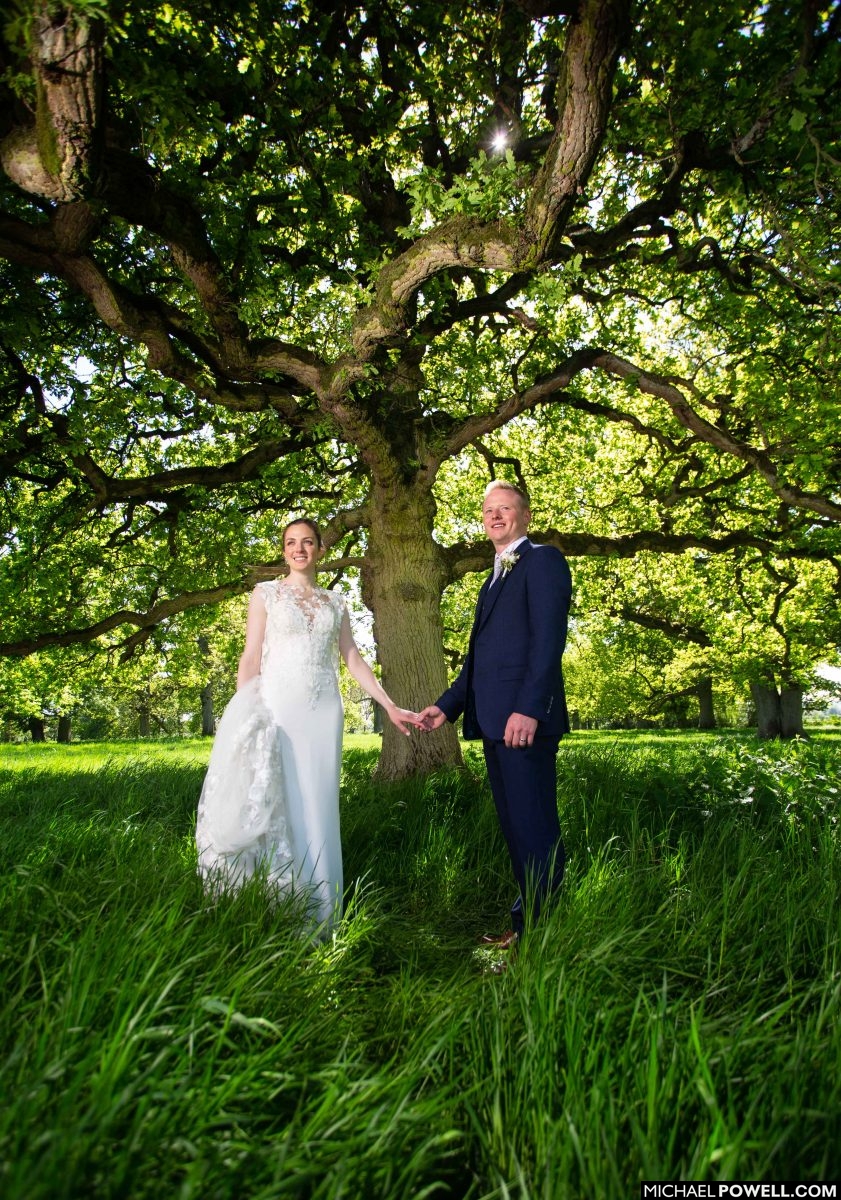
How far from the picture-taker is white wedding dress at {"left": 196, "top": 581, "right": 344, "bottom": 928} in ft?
13.5

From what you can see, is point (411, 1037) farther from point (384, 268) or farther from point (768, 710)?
point (768, 710)

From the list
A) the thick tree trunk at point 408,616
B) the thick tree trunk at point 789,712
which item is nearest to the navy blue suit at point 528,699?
the thick tree trunk at point 408,616

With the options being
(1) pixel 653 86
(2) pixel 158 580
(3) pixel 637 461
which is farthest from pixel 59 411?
(3) pixel 637 461

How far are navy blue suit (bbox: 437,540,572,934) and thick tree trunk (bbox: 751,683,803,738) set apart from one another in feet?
75.7

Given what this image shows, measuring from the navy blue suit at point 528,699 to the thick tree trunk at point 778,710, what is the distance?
2307 centimetres

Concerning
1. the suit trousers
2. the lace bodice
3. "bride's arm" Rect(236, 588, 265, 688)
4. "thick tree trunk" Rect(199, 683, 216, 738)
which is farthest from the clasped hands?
"thick tree trunk" Rect(199, 683, 216, 738)

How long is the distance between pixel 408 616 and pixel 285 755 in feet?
14.5

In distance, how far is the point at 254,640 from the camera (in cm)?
476

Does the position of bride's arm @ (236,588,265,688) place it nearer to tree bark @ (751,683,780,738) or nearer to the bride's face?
the bride's face

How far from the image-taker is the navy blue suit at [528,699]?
3.91m

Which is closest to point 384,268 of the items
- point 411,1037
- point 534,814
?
point 534,814

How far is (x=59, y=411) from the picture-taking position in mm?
9852

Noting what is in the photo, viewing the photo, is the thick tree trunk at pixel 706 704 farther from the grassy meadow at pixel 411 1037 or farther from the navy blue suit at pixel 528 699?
the navy blue suit at pixel 528 699

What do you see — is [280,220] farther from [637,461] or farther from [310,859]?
[637,461]
